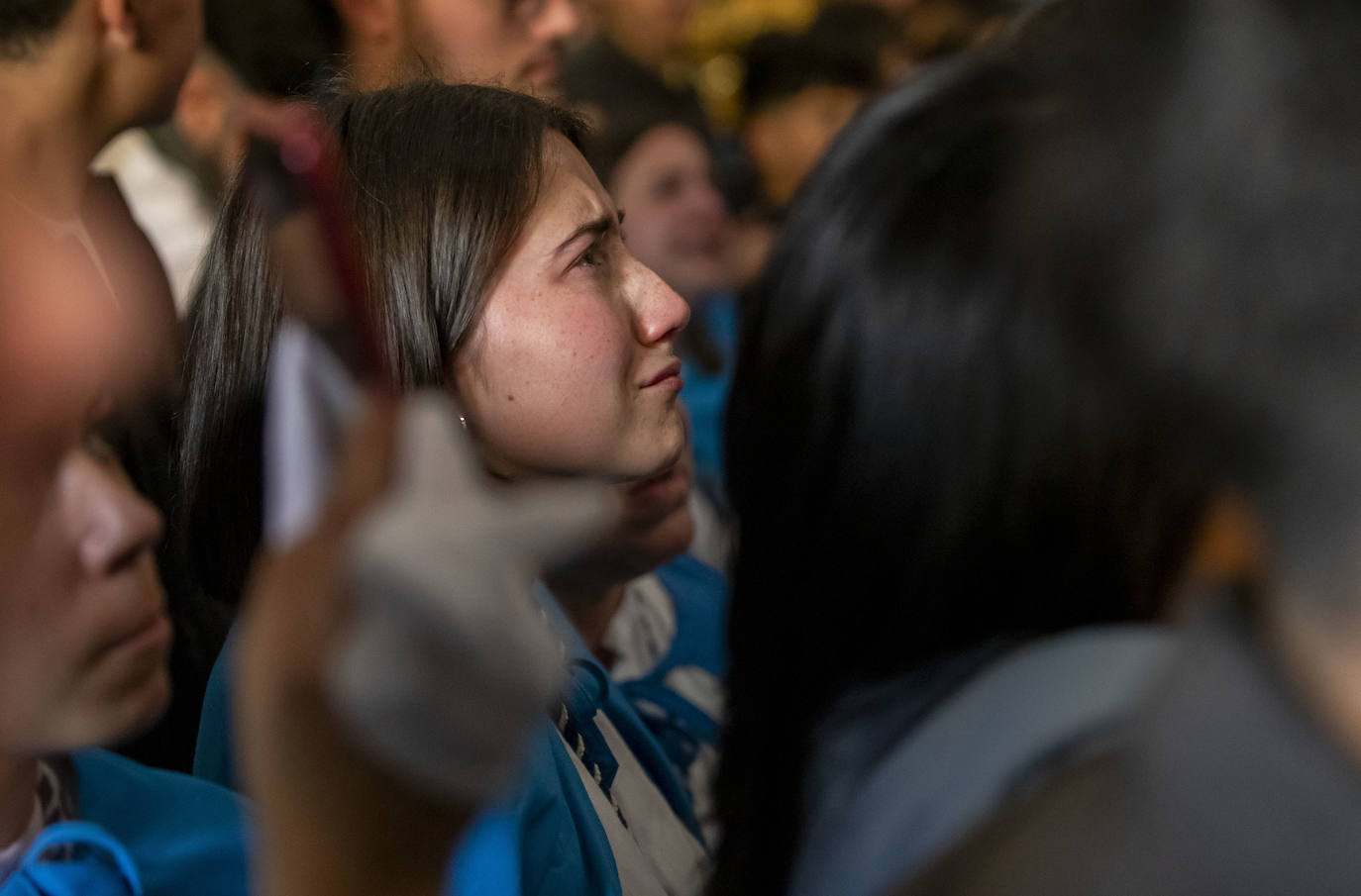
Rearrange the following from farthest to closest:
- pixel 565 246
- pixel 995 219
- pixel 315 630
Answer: pixel 565 246
pixel 995 219
pixel 315 630

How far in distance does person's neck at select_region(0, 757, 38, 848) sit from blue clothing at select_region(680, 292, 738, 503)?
1048 millimetres

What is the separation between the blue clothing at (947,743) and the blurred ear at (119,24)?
2.65ft

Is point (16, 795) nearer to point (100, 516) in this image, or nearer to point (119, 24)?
point (100, 516)

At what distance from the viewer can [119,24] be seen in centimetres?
101

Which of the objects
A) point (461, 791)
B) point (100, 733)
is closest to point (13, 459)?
point (100, 733)

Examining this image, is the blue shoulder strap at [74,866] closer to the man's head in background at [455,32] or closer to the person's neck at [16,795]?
the person's neck at [16,795]

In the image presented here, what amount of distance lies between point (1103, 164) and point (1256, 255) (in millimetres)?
66

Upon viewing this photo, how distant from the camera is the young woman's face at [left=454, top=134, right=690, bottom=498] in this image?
0.99m

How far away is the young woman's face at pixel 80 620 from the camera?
1.76 ft

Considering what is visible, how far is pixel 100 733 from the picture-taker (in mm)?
557

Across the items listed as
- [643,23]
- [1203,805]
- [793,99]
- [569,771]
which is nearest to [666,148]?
[643,23]

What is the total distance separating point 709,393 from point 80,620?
5.01 feet

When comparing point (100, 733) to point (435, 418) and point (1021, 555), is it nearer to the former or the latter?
point (435, 418)

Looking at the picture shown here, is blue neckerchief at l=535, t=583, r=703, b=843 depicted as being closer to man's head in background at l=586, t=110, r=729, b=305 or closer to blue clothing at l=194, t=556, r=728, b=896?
blue clothing at l=194, t=556, r=728, b=896
